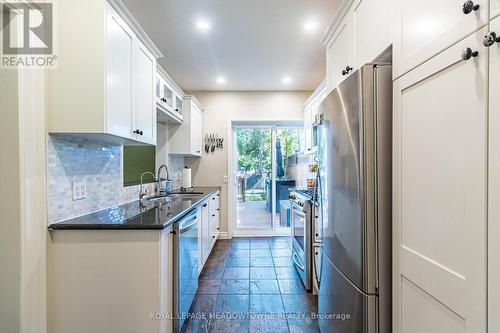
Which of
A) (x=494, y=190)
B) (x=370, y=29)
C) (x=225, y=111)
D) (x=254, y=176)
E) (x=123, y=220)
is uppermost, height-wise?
(x=225, y=111)

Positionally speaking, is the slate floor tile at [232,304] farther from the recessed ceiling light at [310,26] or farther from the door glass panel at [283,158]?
the recessed ceiling light at [310,26]

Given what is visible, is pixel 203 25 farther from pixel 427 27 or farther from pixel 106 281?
pixel 106 281

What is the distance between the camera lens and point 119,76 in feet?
5.85

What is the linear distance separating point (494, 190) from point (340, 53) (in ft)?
5.01

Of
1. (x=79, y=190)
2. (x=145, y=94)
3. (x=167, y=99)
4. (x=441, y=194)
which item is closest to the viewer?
(x=441, y=194)

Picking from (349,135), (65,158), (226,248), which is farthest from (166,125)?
(349,135)

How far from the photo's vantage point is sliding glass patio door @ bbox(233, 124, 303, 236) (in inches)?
197

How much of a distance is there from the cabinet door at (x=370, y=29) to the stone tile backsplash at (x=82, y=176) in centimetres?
192

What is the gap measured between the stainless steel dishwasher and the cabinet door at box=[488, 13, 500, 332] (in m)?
1.66

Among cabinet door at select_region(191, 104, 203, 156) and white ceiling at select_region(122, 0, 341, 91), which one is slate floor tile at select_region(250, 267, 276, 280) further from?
white ceiling at select_region(122, 0, 341, 91)

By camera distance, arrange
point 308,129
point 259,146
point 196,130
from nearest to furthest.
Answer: point 308,129 → point 196,130 → point 259,146

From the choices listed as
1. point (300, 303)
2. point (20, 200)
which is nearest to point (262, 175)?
point (300, 303)

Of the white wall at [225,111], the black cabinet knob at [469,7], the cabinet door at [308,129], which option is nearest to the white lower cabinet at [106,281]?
the black cabinet knob at [469,7]

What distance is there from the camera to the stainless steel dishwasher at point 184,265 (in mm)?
1858
